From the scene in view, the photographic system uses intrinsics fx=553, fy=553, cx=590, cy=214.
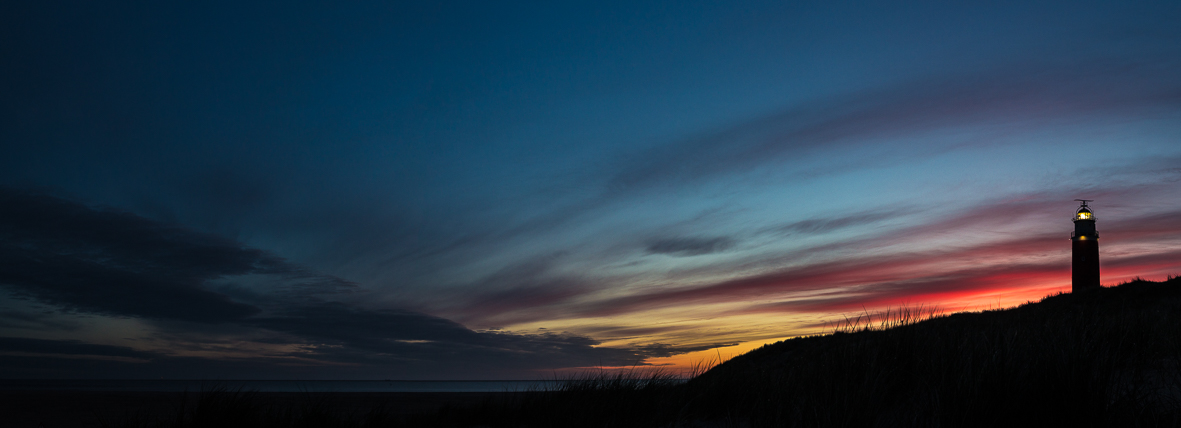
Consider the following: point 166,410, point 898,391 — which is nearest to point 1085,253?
point 898,391

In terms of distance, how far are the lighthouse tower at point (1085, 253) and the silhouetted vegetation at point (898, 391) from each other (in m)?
35.1

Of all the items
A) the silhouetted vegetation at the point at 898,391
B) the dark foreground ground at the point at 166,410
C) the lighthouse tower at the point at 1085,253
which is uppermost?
the lighthouse tower at the point at 1085,253

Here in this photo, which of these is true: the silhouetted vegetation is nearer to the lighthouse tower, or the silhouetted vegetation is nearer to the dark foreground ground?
the dark foreground ground

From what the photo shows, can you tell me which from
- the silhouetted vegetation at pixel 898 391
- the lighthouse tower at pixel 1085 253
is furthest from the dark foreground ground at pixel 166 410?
the lighthouse tower at pixel 1085 253

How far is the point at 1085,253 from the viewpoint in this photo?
111 feet

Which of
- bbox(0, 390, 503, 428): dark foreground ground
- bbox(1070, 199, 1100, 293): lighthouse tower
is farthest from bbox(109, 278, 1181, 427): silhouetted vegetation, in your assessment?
bbox(1070, 199, 1100, 293): lighthouse tower

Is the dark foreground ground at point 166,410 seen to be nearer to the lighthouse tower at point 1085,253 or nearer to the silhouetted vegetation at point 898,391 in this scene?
the silhouetted vegetation at point 898,391

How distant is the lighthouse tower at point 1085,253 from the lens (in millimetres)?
33531

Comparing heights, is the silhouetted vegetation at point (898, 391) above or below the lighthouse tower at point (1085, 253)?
below

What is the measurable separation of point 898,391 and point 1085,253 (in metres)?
39.8

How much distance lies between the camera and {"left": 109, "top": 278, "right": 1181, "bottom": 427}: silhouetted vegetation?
4.05 metres

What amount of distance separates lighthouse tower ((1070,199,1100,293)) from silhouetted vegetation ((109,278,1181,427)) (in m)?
35.1

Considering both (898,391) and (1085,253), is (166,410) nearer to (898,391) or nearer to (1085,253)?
(898,391)

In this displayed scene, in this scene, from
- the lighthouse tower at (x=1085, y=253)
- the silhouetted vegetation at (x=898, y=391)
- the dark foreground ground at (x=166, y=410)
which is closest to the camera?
the silhouetted vegetation at (x=898, y=391)
